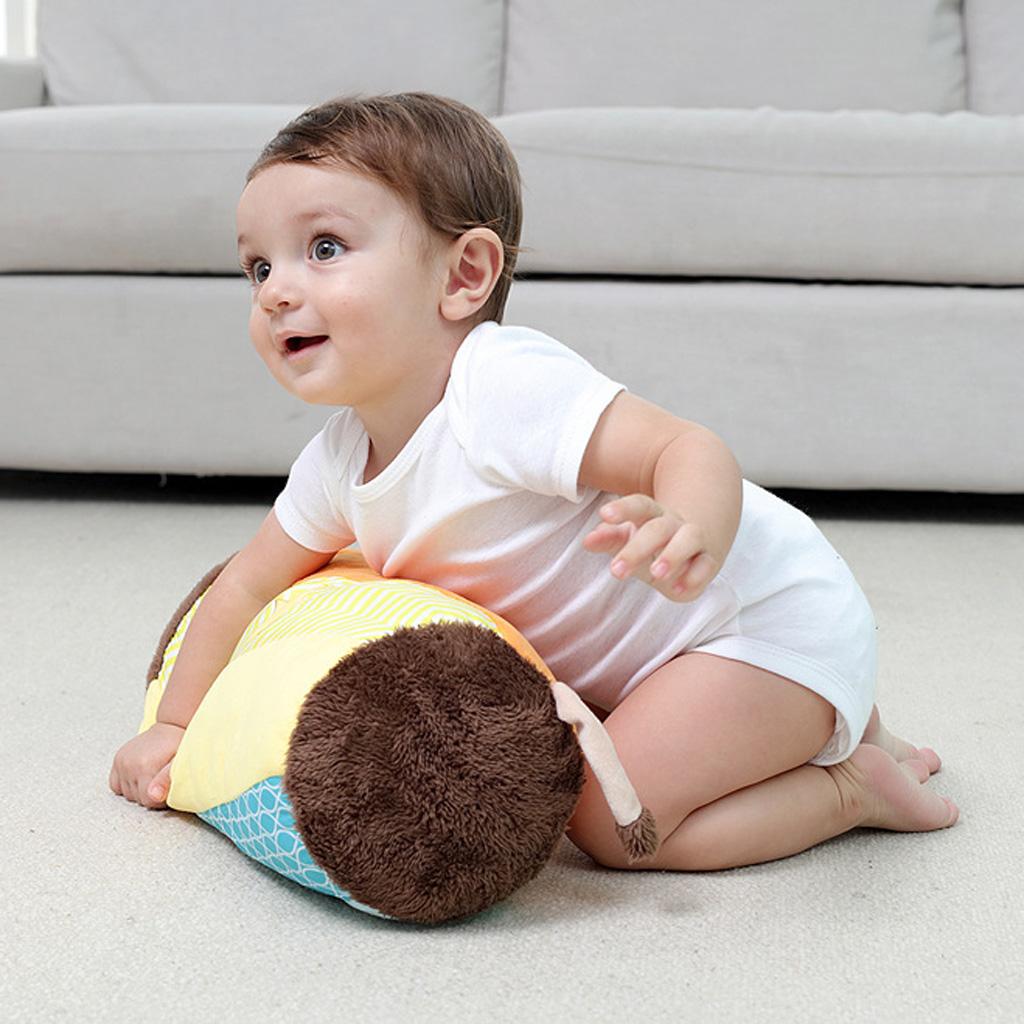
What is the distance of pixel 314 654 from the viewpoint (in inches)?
31.5

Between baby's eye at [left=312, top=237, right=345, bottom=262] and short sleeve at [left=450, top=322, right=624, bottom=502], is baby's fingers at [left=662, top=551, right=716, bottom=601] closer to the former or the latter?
short sleeve at [left=450, top=322, right=624, bottom=502]

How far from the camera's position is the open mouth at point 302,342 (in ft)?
2.84

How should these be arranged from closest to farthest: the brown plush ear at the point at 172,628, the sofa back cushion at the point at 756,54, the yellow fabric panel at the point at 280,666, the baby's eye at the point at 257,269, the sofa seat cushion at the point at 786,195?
1. the yellow fabric panel at the point at 280,666
2. the baby's eye at the point at 257,269
3. the brown plush ear at the point at 172,628
4. the sofa seat cushion at the point at 786,195
5. the sofa back cushion at the point at 756,54

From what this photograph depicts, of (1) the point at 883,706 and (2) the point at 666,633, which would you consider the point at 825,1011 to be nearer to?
(2) the point at 666,633

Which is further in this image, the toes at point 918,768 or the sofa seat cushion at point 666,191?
the sofa seat cushion at point 666,191

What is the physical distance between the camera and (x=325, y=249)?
855 millimetres

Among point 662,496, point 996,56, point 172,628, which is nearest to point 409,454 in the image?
point 662,496

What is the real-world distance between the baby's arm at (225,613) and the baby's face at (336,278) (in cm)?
16

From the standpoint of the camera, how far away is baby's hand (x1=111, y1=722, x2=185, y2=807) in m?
0.90

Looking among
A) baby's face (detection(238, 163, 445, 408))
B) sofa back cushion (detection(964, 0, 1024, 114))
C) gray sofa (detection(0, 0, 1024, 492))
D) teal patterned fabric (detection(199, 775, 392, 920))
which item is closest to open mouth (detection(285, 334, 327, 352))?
baby's face (detection(238, 163, 445, 408))

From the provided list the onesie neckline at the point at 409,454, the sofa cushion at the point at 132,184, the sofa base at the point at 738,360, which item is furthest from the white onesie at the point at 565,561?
the sofa cushion at the point at 132,184

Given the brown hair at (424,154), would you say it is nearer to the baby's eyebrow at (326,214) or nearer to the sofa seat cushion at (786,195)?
the baby's eyebrow at (326,214)

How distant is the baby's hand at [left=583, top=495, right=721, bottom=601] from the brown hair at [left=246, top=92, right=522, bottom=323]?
28 centimetres

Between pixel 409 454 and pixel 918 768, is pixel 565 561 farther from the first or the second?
pixel 918 768
